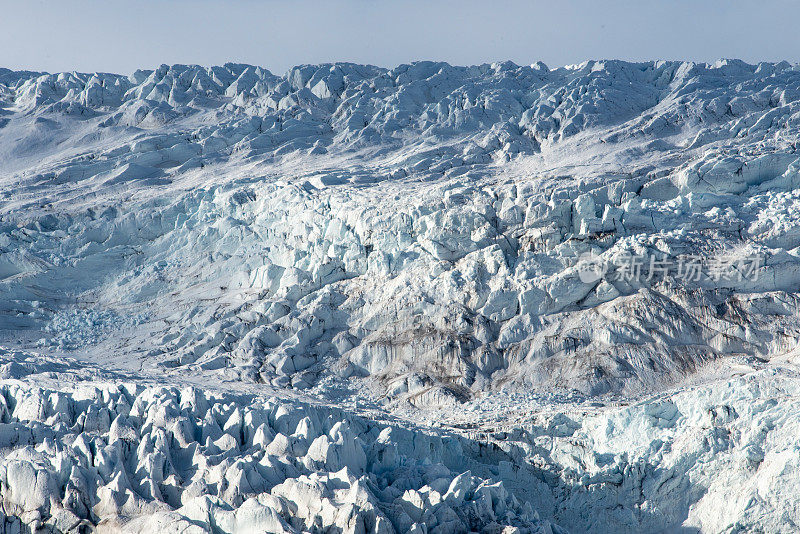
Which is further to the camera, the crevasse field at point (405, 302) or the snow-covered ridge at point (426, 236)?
the snow-covered ridge at point (426, 236)

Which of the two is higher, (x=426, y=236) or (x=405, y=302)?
(x=426, y=236)

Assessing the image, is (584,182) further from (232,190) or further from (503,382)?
(232,190)

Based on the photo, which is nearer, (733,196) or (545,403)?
(545,403)

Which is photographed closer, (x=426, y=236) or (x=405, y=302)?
(x=405, y=302)

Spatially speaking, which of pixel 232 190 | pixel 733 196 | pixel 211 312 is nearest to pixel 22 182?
pixel 232 190
